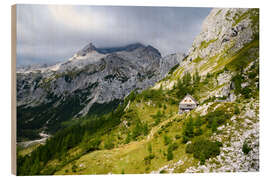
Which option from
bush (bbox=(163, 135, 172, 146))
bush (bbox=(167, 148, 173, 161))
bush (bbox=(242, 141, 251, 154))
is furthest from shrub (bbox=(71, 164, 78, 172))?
bush (bbox=(242, 141, 251, 154))

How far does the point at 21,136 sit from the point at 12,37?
9048 mm

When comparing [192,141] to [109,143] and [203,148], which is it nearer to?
[203,148]

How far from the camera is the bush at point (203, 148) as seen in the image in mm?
17906

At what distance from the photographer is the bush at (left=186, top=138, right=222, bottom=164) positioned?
58.7 ft

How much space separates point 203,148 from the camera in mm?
18312

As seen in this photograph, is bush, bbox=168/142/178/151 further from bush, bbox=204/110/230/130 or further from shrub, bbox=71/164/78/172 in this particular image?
shrub, bbox=71/164/78/172

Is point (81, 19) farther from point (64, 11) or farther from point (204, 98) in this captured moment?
point (204, 98)

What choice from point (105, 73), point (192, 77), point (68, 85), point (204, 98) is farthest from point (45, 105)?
point (204, 98)

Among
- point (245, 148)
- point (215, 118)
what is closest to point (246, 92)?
point (215, 118)

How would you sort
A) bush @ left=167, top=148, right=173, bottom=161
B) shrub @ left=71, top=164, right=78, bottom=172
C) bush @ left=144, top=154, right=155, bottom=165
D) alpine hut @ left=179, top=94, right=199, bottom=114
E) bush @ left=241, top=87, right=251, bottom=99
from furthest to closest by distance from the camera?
alpine hut @ left=179, top=94, right=199, bottom=114 < bush @ left=241, top=87, right=251, bottom=99 < shrub @ left=71, top=164, right=78, bottom=172 < bush @ left=144, top=154, right=155, bottom=165 < bush @ left=167, top=148, right=173, bottom=161

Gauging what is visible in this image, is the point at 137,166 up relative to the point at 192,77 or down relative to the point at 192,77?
down

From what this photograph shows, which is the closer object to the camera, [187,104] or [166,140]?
[166,140]

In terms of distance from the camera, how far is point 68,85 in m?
172

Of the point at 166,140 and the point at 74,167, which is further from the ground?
the point at 166,140
